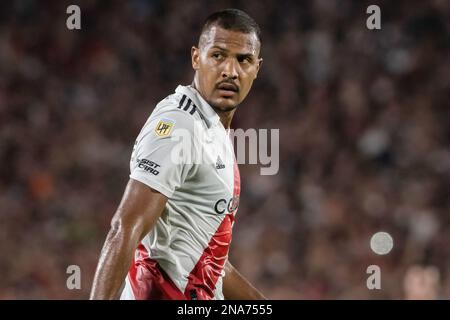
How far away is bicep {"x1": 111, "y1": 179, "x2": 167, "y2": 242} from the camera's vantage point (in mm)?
3051

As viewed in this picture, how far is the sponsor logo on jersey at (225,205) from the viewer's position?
3.67m

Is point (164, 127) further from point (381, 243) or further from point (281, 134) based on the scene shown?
point (281, 134)

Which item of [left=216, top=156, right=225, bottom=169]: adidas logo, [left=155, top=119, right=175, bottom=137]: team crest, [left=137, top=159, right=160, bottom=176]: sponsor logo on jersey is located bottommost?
[left=137, top=159, right=160, bottom=176]: sponsor logo on jersey

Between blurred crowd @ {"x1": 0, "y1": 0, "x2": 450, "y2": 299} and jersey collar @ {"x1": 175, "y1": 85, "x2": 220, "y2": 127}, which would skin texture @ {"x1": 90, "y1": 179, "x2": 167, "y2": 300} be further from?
blurred crowd @ {"x1": 0, "y1": 0, "x2": 450, "y2": 299}

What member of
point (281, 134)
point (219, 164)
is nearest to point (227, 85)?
point (219, 164)

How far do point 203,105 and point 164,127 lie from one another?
494 millimetres

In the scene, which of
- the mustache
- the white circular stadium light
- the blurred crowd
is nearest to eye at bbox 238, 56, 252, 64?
the mustache

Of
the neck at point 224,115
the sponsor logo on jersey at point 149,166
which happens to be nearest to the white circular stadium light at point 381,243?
the neck at point 224,115

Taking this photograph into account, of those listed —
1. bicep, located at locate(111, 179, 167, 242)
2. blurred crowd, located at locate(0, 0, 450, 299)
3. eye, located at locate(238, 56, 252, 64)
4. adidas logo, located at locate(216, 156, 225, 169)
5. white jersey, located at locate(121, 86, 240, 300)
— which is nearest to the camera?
bicep, located at locate(111, 179, 167, 242)

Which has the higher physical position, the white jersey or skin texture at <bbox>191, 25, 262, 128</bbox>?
skin texture at <bbox>191, 25, 262, 128</bbox>

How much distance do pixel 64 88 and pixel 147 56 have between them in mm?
1236

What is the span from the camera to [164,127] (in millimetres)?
3332

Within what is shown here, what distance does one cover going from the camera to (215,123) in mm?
3760

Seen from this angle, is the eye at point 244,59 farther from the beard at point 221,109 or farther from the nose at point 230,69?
the beard at point 221,109
